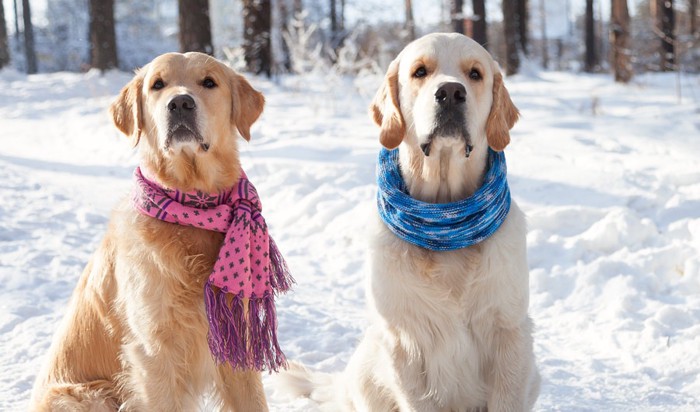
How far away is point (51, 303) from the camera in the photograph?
4.50m

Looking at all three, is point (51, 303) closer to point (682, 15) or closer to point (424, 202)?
point (424, 202)

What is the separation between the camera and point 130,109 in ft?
9.96

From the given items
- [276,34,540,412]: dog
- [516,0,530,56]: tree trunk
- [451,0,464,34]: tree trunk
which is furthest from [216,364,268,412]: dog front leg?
[516,0,530,56]: tree trunk

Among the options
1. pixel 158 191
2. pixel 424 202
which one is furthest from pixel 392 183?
pixel 158 191

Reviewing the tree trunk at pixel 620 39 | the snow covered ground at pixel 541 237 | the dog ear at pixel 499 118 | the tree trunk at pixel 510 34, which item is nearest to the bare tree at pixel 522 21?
the tree trunk at pixel 510 34

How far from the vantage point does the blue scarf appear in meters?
Result: 2.69

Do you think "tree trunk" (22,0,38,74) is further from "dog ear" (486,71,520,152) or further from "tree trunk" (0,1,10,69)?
"dog ear" (486,71,520,152)

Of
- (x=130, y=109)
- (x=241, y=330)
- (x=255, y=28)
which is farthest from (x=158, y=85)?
(x=255, y=28)

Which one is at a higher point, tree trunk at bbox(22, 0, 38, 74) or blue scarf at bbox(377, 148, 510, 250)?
blue scarf at bbox(377, 148, 510, 250)

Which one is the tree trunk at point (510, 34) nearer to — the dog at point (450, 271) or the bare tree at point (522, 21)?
the bare tree at point (522, 21)

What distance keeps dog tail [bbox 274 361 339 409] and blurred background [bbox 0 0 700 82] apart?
7322 mm

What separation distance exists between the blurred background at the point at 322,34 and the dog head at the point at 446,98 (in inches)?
293

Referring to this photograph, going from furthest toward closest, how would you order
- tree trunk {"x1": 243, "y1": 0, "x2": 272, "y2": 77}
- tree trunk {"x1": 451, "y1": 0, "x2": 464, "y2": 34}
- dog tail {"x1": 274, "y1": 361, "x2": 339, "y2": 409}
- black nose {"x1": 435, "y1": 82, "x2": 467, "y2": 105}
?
tree trunk {"x1": 451, "y1": 0, "x2": 464, "y2": 34} → tree trunk {"x1": 243, "y1": 0, "x2": 272, "y2": 77} → dog tail {"x1": 274, "y1": 361, "x2": 339, "y2": 409} → black nose {"x1": 435, "y1": 82, "x2": 467, "y2": 105}

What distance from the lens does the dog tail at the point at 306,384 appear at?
3301mm
